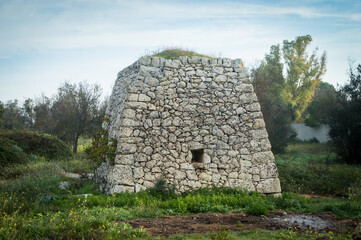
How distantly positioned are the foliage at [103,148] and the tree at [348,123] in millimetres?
12908

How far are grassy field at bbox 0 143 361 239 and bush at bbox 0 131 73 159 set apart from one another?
313 cm

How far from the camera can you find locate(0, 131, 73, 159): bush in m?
16.1

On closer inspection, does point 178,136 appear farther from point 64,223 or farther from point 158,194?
point 64,223

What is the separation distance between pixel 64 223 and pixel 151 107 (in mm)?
4863

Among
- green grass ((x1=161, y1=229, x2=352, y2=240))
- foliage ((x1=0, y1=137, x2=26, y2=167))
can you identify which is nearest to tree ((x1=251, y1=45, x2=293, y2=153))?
foliage ((x1=0, y1=137, x2=26, y2=167))

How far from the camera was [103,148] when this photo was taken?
10.2m

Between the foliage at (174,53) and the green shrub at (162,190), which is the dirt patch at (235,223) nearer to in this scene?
the green shrub at (162,190)

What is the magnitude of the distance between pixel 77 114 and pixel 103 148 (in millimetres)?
12070

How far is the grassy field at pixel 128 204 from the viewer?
5.18 metres

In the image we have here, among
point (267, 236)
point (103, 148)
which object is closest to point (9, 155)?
point (103, 148)

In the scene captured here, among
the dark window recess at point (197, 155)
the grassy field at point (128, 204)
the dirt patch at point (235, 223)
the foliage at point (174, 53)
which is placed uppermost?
the foliage at point (174, 53)

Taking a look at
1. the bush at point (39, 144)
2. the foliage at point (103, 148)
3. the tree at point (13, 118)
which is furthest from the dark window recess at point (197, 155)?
the tree at point (13, 118)

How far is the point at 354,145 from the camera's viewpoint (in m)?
16.1

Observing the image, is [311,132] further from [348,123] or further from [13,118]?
[13,118]
